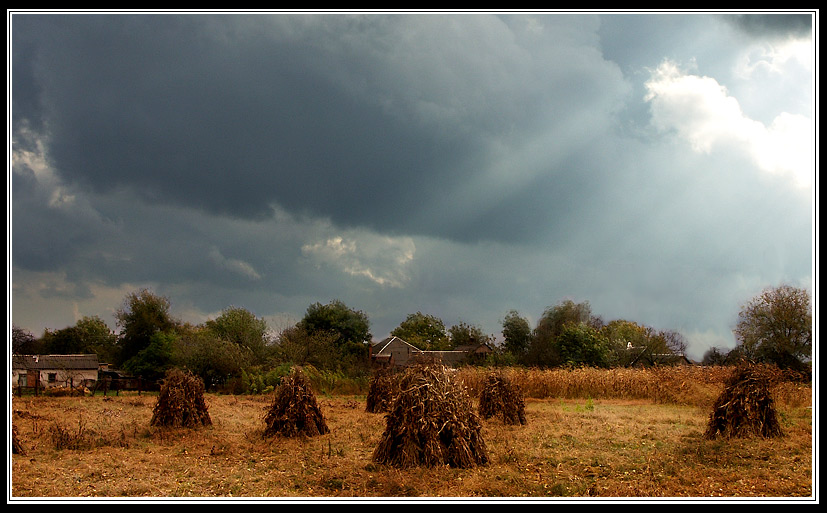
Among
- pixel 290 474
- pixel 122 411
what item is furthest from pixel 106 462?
pixel 122 411

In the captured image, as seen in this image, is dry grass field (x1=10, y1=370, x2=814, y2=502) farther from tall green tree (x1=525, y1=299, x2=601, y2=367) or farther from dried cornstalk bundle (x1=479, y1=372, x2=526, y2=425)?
tall green tree (x1=525, y1=299, x2=601, y2=367)

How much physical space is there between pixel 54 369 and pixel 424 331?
29296mm

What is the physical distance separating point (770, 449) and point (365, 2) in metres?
10.1

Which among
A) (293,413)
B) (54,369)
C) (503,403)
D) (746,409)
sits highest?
(746,409)

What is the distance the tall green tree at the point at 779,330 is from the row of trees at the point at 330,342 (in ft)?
0.18

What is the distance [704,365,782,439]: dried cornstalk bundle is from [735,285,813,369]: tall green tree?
26.0m

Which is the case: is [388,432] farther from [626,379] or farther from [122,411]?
[626,379]

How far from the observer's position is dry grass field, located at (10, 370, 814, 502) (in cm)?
696

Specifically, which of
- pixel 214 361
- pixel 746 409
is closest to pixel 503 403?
pixel 746 409

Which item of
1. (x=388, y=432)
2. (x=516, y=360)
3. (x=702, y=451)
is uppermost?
(x=388, y=432)

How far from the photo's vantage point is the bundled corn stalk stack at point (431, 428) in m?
8.06

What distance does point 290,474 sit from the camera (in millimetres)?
7879

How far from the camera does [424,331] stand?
50.8 metres

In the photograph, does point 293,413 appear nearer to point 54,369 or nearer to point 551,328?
point 54,369
